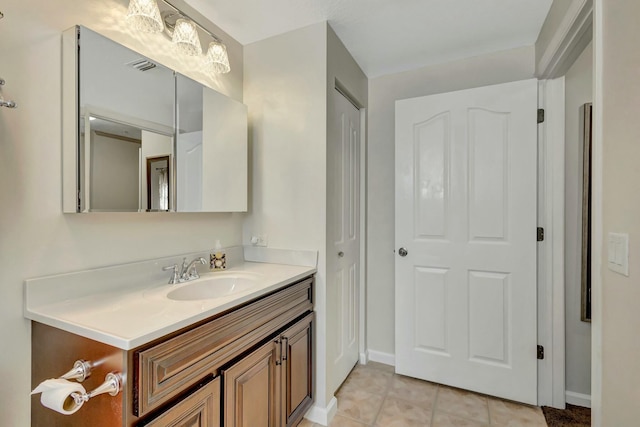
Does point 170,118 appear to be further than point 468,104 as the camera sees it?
No

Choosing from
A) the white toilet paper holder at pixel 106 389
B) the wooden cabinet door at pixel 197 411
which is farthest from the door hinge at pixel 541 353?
the white toilet paper holder at pixel 106 389

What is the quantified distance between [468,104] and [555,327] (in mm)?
1511

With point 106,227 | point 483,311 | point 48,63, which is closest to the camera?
point 48,63

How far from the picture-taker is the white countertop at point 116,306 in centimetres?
83

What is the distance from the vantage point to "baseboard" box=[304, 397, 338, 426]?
66.3 inches

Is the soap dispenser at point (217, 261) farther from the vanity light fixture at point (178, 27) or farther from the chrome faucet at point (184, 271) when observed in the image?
the vanity light fixture at point (178, 27)

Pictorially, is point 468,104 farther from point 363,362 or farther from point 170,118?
point 363,362

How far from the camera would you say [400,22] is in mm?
1759

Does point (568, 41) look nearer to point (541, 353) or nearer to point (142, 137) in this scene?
point (541, 353)

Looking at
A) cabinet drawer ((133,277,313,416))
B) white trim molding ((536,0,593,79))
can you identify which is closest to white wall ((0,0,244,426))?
cabinet drawer ((133,277,313,416))

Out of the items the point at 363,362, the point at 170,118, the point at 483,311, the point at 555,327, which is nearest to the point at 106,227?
the point at 170,118

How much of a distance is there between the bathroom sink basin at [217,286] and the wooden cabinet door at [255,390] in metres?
0.32

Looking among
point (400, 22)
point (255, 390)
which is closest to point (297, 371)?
point (255, 390)

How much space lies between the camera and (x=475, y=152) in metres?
1.95
